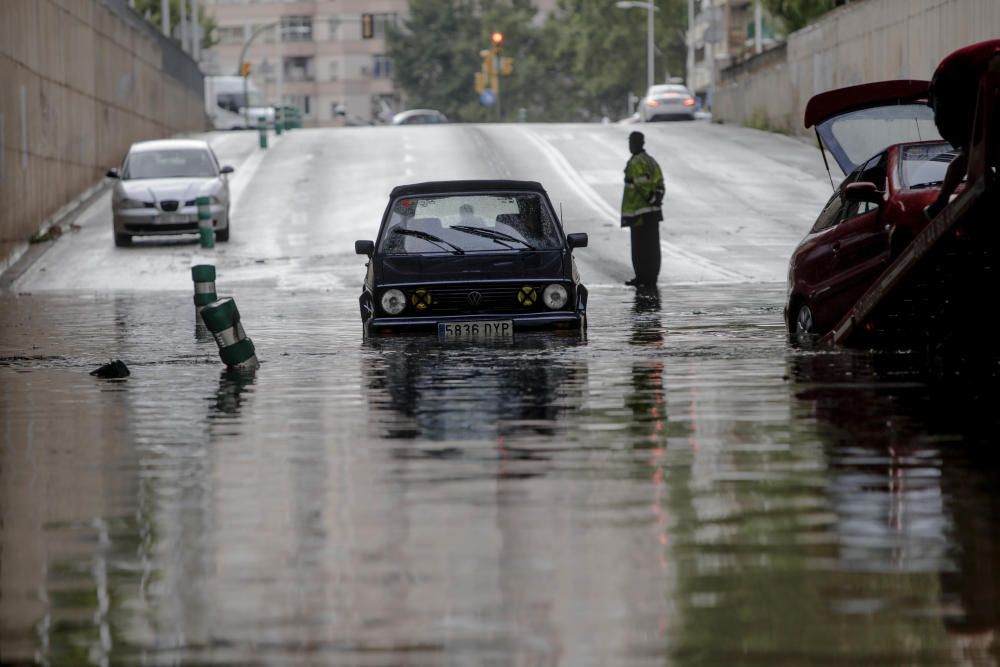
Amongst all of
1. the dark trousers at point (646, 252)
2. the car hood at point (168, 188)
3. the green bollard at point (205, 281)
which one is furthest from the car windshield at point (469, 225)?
the car hood at point (168, 188)

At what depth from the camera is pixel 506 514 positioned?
8.42m

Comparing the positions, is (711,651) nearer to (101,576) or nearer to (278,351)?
(101,576)

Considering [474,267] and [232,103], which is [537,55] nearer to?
[232,103]

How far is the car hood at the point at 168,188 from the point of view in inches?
1417

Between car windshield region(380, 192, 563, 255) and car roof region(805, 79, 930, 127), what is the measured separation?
2.29m

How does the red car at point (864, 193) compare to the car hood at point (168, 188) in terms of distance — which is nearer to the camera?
the red car at point (864, 193)

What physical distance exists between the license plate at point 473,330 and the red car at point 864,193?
231 cm

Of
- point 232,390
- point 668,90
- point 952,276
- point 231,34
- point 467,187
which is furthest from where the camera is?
point 231,34

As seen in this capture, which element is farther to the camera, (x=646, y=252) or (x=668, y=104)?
(x=668, y=104)

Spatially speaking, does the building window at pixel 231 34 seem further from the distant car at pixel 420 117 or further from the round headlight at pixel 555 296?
the round headlight at pixel 555 296

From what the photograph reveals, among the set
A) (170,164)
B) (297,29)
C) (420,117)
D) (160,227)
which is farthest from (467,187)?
(297,29)

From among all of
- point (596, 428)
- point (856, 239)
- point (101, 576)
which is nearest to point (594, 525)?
point (101, 576)

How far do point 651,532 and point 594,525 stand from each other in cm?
27

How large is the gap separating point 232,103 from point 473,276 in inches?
2941
